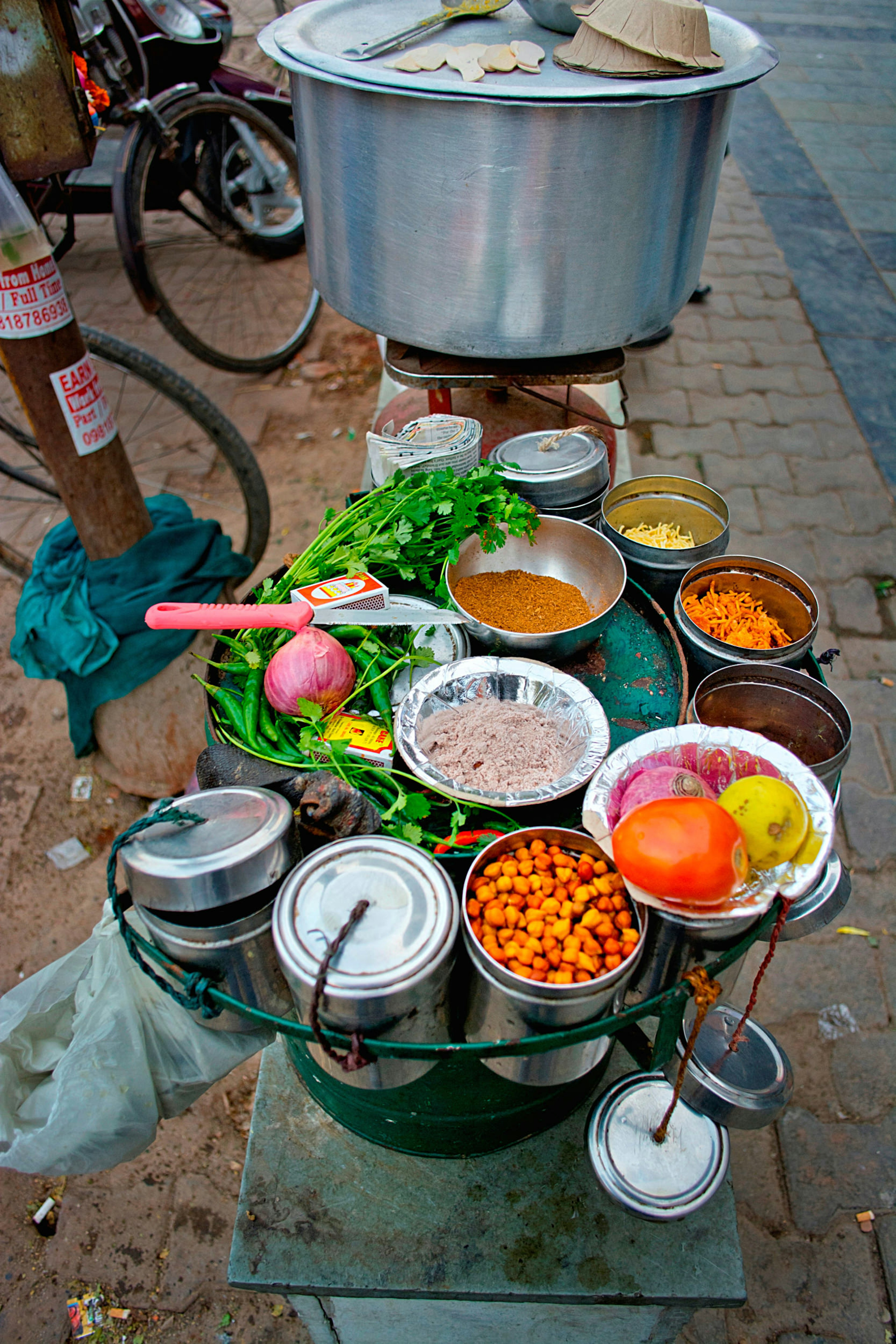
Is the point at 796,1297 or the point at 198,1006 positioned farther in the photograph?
the point at 796,1297

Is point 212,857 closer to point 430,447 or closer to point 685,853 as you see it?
point 685,853

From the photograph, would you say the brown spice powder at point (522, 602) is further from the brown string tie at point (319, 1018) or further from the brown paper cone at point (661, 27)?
the brown paper cone at point (661, 27)

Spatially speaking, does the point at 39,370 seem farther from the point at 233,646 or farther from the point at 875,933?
the point at 875,933

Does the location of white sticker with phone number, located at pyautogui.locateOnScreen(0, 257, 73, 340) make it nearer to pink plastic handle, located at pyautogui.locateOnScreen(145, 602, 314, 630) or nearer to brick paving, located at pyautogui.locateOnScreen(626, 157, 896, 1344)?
pink plastic handle, located at pyautogui.locateOnScreen(145, 602, 314, 630)

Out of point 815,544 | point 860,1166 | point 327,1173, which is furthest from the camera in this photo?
point 815,544

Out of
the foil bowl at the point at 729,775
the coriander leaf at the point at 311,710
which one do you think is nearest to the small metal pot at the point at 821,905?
the foil bowl at the point at 729,775

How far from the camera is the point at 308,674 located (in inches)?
72.1

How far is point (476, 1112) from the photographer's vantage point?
1878 mm

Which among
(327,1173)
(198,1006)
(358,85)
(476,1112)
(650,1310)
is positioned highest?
(358,85)

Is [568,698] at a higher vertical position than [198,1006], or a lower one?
higher

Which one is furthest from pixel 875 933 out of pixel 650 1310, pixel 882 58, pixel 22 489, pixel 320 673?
pixel 882 58

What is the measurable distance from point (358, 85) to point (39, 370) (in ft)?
5.10

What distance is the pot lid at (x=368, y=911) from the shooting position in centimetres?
130

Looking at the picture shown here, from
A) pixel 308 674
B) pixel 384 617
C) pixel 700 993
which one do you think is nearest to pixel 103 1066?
pixel 308 674
